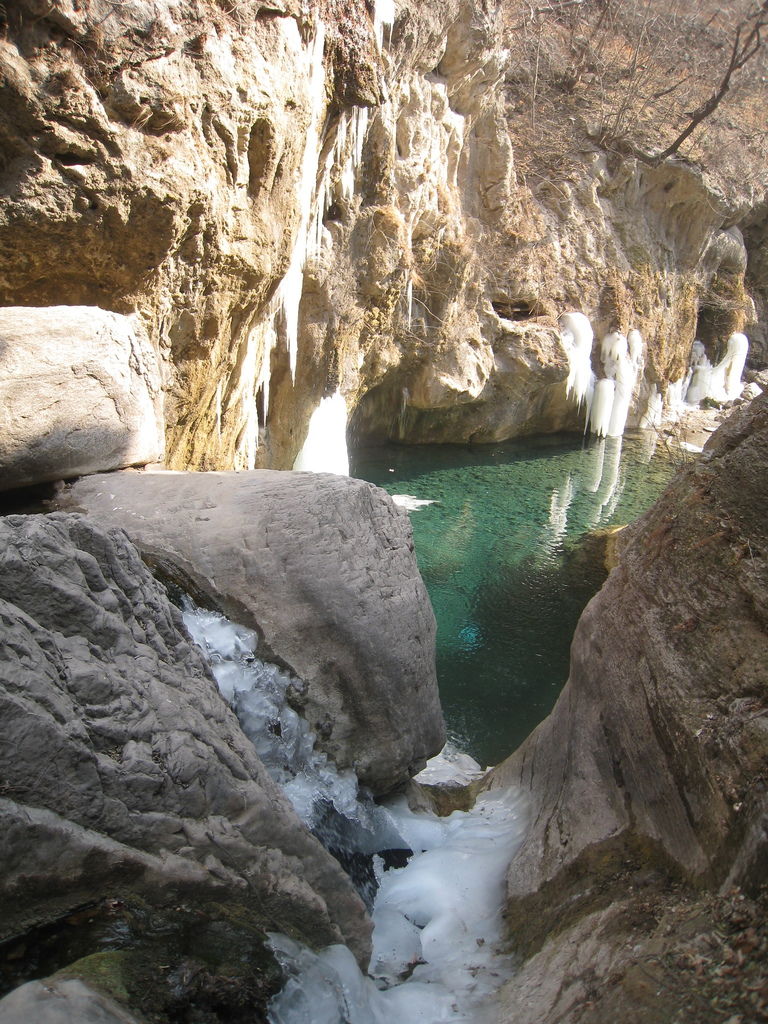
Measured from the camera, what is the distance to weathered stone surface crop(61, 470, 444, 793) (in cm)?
341

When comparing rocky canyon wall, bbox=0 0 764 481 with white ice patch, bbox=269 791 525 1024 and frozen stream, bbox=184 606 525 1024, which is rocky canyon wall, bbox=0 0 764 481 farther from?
white ice patch, bbox=269 791 525 1024

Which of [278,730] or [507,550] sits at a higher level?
[278,730]

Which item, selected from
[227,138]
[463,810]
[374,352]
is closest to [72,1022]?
[463,810]

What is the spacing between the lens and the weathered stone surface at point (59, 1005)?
1.37m

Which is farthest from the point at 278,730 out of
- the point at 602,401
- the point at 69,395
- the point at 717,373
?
the point at 717,373

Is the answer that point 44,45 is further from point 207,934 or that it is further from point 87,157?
point 207,934

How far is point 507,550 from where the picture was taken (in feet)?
29.0

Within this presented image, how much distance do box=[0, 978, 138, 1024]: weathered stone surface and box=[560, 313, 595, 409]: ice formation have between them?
1227 centimetres

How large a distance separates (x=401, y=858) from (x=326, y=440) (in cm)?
644

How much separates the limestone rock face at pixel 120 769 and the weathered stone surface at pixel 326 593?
730mm

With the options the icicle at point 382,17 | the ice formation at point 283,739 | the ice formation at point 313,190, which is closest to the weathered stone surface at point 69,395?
the ice formation at point 283,739

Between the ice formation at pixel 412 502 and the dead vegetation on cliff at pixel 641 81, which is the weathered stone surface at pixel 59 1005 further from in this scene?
the dead vegetation on cliff at pixel 641 81

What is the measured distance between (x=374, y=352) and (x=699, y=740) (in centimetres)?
849

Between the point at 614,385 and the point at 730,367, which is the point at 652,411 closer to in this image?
the point at 614,385
